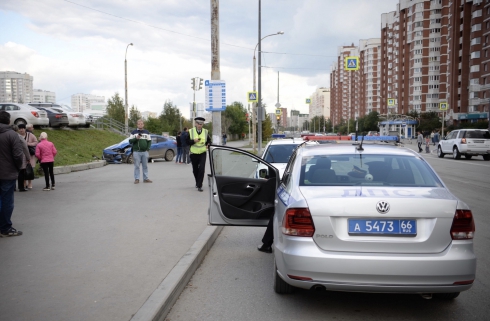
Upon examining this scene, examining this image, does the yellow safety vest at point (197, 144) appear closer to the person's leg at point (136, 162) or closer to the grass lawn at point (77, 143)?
the person's leg at point (136, 162)

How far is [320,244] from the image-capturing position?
3961 mm

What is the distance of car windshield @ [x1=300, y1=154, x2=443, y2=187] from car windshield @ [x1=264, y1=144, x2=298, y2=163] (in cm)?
518

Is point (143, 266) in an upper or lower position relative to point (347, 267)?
lower

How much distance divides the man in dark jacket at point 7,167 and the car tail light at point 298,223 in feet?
15.3

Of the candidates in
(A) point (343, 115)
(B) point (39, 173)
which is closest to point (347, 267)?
(B) point (39, 173)

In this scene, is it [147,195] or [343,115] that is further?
[343,115]

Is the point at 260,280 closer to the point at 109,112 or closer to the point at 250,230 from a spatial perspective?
the point at 250,230

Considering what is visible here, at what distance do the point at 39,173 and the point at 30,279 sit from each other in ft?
40.2

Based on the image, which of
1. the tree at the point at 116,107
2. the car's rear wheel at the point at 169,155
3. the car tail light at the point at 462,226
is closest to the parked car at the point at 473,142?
the car's rear wheel at the point at 169,155

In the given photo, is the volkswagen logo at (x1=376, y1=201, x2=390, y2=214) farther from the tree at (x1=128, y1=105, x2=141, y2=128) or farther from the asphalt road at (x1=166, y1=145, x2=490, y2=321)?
the tree at (x1=128, y1=105, x2=141, y2=128)

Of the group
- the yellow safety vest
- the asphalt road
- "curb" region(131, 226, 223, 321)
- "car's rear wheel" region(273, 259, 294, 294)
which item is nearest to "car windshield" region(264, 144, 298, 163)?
the yellow safety vest

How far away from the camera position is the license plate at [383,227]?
3.89 meters

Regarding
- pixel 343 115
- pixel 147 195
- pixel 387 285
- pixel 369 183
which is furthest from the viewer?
pixel 343 115

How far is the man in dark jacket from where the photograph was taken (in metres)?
6.84
